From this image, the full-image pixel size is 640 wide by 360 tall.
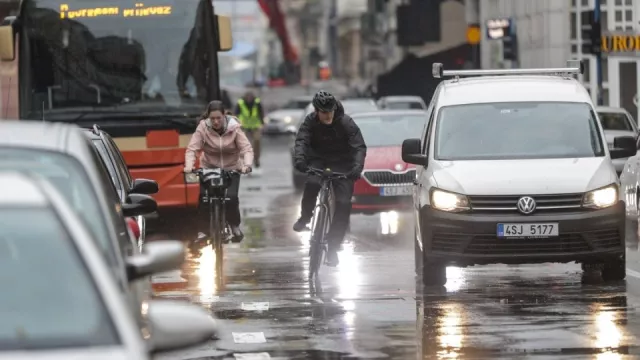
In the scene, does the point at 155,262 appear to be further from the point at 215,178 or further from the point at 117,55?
the point at 117,55

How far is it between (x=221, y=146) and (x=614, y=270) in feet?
A: 14.5

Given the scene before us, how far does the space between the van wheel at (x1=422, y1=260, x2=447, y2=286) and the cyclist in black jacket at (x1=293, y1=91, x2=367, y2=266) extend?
128cm

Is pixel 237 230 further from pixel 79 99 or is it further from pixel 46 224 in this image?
pixel 46 224

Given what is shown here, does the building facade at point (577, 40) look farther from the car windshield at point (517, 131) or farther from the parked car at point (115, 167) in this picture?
the parked car at point (115, 167)

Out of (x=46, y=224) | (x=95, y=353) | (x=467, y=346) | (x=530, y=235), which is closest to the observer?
(x=95, y=353)

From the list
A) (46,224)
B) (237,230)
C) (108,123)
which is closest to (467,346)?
(46,224)

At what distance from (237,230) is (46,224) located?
38.8 feet

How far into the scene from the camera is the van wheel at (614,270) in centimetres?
1413

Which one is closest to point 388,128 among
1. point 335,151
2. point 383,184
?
point 383,184

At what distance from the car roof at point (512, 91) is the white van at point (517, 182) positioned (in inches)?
0.4

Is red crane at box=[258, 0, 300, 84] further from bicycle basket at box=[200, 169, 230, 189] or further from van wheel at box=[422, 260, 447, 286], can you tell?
van wheel at box=[422, 260, 447, 286]

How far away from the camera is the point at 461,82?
15.7 metres

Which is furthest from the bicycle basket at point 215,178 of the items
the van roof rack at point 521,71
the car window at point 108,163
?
the van roof rack at point 521,71

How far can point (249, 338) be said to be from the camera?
1112 centimetres
